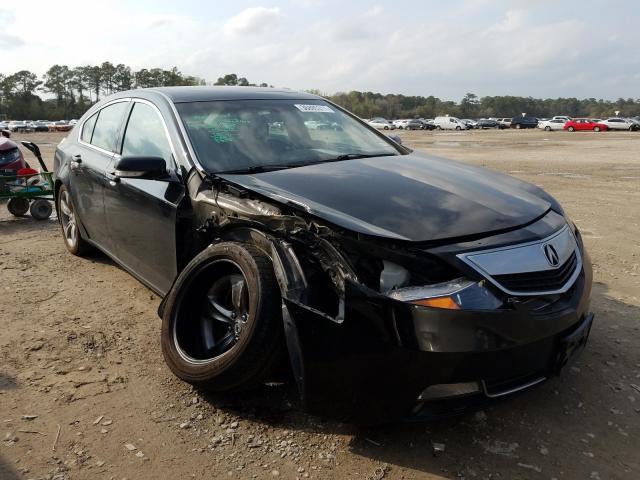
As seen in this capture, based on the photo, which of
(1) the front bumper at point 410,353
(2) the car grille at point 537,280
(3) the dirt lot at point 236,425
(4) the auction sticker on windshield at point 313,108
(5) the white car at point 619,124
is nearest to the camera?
(1) the front bumper at point 410,353

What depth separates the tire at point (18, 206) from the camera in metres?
7.67

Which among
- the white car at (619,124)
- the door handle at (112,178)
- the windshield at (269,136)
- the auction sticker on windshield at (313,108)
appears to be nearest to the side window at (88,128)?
the door handle at (112,178)

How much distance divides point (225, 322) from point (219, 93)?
73.2 inches

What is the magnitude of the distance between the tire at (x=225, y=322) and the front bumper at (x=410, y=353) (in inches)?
7.1

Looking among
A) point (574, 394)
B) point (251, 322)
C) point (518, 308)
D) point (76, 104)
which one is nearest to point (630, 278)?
point (574, 394)

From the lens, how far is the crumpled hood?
2.36m

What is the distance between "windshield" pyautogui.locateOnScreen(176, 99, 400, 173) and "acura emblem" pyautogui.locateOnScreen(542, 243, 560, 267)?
1.47m

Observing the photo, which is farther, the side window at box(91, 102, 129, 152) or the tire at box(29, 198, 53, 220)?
the tire at box(29, 198, 53, 220)

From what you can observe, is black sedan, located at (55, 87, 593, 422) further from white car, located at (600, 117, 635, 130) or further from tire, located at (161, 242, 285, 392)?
white car, located at (600, 117, 635, 130)

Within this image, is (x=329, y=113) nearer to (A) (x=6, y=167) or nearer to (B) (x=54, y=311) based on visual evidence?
(B) (x=54, y=311)

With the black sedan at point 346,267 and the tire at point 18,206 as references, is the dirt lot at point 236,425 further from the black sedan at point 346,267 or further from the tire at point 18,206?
the tire at point 18,206

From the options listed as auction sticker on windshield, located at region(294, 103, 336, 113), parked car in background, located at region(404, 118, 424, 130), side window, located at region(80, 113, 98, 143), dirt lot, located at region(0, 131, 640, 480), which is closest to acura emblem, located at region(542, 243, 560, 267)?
dirt lot, located at region(0, 131, 640, 480)

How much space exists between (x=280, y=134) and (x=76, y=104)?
117056 mm

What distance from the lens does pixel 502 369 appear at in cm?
220
